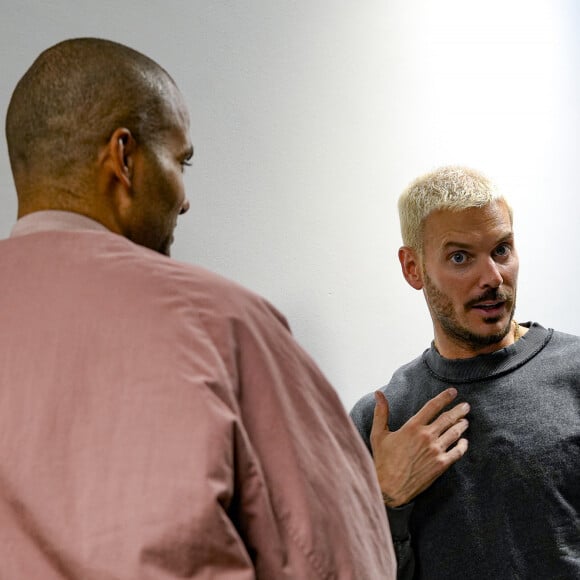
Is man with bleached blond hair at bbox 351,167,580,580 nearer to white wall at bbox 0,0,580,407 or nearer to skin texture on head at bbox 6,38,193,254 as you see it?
white wall at bbox 0,0,580,407

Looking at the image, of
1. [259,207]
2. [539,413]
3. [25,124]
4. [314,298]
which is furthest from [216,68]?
[539,413]

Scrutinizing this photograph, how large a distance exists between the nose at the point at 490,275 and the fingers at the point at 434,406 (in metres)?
0.21

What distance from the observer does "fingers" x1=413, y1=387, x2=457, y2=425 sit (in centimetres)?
163

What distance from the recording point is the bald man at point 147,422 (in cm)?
78

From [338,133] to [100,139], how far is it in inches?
37.8

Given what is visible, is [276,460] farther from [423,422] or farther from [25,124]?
[423,422]

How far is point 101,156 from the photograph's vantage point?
0.97 meters

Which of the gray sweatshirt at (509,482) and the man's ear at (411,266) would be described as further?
the man's ear at (411,266)

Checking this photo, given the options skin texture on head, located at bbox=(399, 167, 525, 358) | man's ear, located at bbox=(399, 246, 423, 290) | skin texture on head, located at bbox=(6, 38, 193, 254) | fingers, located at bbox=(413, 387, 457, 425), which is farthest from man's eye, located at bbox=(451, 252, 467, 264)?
skin texture on head, located at bbox=(6, 38, 193, 254)

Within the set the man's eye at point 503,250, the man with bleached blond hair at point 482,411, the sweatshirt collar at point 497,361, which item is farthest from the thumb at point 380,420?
the man's eye at point 503,250

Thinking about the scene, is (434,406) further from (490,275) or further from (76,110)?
(76,110)

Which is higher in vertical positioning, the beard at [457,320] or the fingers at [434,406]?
the beard at [457,320]

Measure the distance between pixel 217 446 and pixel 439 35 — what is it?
1668 millimetres

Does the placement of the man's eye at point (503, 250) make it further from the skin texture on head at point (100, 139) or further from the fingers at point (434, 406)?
the skin texture on head at point (100, 139)
